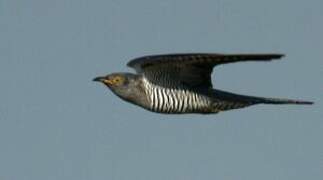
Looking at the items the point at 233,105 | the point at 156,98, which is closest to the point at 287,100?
the point at 233,105

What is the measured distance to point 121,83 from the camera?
1783 cm

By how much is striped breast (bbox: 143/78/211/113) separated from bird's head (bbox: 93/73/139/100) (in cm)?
24

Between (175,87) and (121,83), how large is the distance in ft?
2.80

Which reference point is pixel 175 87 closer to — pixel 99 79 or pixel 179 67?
pixel 179 67

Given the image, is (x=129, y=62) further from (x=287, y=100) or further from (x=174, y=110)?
(x=287, y=100)

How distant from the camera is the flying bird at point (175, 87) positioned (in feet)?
56.2

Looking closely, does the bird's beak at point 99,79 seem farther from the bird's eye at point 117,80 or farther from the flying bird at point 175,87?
the bird's eye at point 117,80

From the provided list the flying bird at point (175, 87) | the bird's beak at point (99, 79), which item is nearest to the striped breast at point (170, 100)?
the flying bird at point (175, 87)

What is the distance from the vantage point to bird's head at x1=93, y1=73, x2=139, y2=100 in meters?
17.6

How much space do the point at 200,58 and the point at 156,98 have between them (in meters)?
0.91

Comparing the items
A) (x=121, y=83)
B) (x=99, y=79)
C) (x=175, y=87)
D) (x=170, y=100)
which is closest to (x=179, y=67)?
(x=175, y=87)

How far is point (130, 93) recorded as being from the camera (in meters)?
17.7
